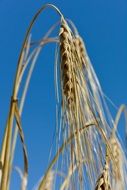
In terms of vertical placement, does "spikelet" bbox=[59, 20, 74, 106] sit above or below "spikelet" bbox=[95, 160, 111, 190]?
above

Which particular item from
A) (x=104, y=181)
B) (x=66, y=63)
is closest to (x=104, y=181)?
(x=104, y=181)

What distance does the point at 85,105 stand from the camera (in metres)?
1.11

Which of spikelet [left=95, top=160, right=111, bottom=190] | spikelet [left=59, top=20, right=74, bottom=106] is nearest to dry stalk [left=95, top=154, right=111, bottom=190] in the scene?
spikelet [left=95, top=160, right=111, bottom=190]

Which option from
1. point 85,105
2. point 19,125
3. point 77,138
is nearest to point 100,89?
point 85,105

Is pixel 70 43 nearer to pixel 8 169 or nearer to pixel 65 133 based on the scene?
pixel 65 133

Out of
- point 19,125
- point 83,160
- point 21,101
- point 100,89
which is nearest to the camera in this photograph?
point 83,160

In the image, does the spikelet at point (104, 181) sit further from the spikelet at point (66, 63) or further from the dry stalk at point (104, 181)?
the spikelet at point (66, 63)

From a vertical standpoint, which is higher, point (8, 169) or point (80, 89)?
point (80, 89)

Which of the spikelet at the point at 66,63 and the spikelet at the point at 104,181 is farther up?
the spikelet at the point at 66,63

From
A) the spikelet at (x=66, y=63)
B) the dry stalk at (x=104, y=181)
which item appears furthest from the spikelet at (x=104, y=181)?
the spikelet at (x=66, y=63)

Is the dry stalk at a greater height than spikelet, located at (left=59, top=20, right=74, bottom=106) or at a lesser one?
lesser

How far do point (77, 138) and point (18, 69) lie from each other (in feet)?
1.23

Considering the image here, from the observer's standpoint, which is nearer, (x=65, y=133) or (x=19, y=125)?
(x=65, y=133)

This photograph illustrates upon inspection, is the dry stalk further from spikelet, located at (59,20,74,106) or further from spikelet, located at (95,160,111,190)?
spikelet, located at (59,20,74,106)
